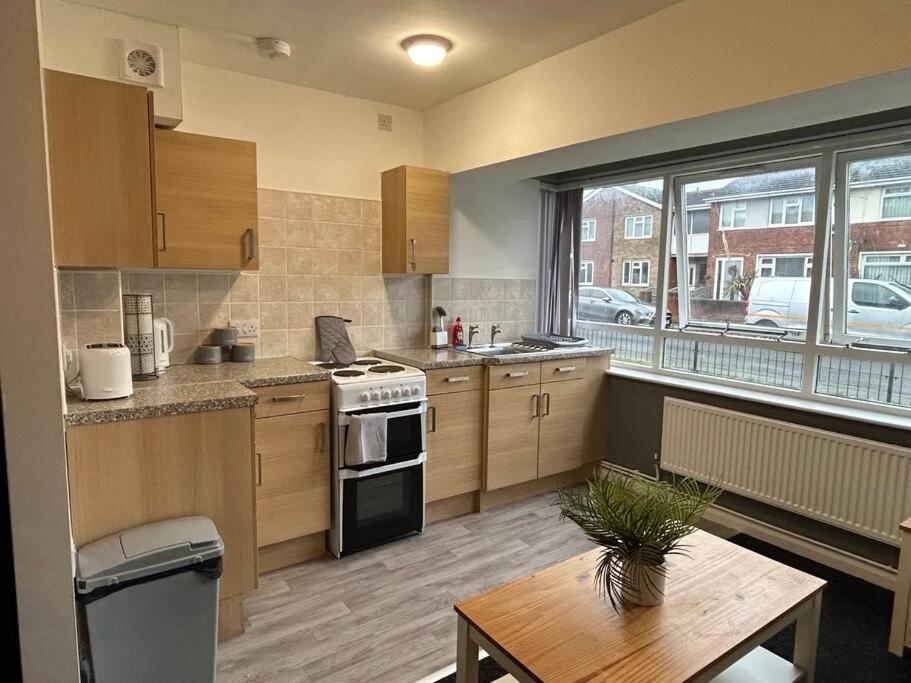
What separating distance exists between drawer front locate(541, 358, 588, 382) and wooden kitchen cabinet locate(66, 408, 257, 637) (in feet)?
6.43

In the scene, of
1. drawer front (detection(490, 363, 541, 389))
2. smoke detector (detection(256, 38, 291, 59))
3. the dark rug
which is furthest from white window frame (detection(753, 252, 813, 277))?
smoke detector (detection(256, 38, 291, 59))

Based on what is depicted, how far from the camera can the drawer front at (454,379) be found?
3.07 m

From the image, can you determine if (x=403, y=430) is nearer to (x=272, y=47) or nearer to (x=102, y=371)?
(x=102, y=371)

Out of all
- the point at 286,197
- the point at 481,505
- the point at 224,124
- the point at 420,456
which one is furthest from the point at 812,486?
the point at 224,124

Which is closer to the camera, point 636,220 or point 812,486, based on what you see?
point 812,486

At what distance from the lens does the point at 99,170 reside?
6.57ft

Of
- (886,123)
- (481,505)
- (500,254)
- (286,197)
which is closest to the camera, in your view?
(886,123)

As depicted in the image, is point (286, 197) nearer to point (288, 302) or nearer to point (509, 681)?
point (288, 302)

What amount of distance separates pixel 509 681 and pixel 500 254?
3006 mm

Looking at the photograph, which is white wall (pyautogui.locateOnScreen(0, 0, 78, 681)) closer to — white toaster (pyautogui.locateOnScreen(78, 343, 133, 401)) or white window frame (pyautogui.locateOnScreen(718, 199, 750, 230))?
white toaster (pyautogui.locateOnScreen(78, 343, 133, 401))

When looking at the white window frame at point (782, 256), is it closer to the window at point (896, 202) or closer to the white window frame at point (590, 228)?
the window at point (896, 202)

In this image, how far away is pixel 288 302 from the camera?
3.19 metres

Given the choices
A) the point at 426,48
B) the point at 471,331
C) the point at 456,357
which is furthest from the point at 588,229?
the point at 426,48

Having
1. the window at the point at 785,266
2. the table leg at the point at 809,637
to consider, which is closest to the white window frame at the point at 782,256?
the window at the point at 785,266
